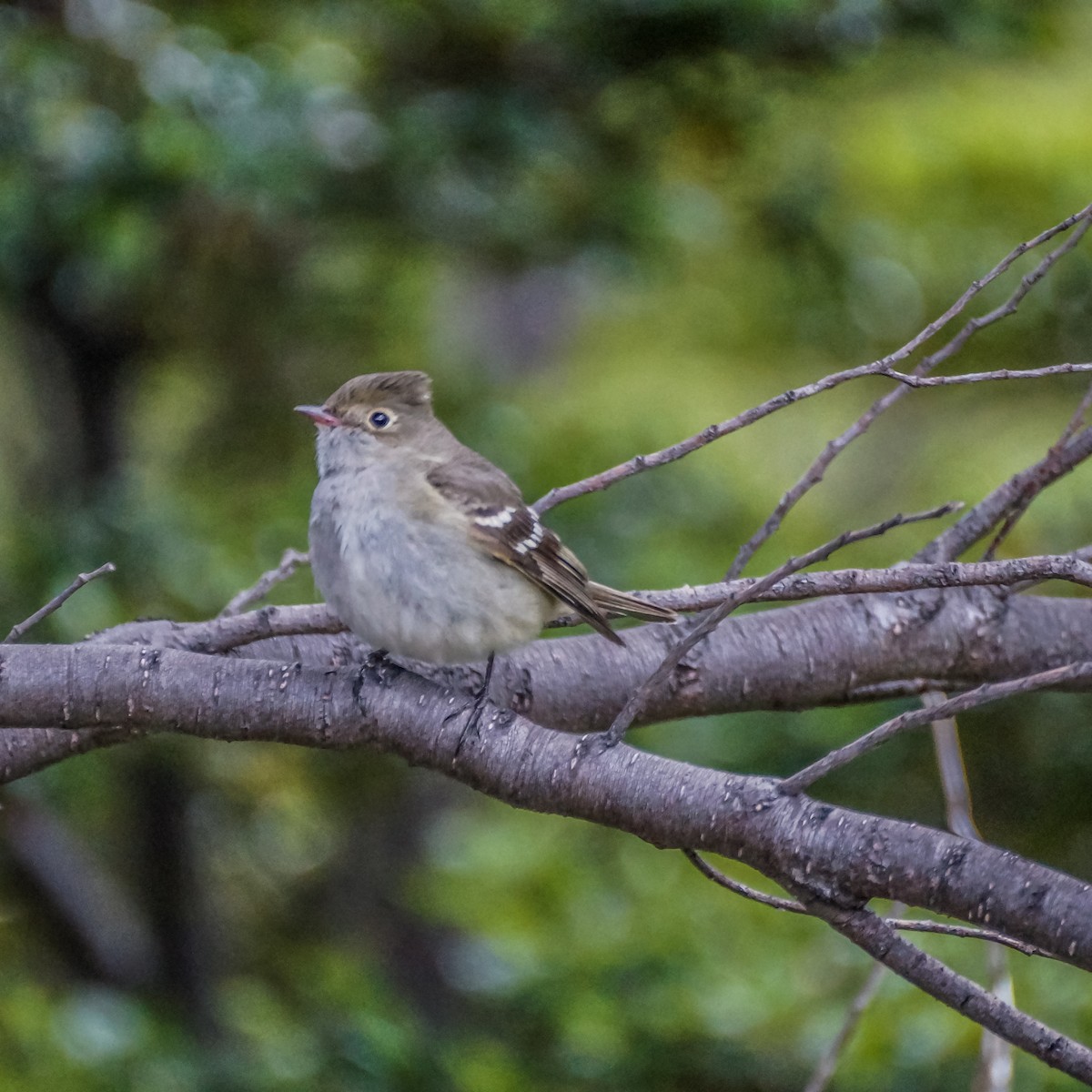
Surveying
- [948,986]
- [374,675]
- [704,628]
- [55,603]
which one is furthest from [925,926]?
[55,603]

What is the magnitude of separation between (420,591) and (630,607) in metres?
0.48

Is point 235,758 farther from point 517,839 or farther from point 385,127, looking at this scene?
point 385,127

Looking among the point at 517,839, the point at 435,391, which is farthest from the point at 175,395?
the point at 517,839

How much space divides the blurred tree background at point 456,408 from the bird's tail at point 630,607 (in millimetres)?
1418

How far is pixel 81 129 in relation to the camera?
4434 mm

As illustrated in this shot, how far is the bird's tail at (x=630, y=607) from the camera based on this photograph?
303 centimetres

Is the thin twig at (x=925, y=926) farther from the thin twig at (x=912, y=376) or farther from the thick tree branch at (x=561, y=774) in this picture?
the thin twig at (x=912, y=376)

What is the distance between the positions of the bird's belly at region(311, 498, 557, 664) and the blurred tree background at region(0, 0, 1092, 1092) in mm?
1481

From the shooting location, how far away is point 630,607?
3.09 metres

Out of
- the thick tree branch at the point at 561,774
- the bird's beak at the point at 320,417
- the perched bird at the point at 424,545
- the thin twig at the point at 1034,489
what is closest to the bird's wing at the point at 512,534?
the perched bird at the point at 424,545

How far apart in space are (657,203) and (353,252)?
2.00m

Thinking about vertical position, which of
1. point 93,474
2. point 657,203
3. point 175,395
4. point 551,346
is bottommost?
point 93,474

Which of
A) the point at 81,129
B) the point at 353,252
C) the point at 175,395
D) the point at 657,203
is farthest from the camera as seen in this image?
the point at 175,395

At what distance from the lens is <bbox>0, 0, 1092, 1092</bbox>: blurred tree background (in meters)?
4.27
